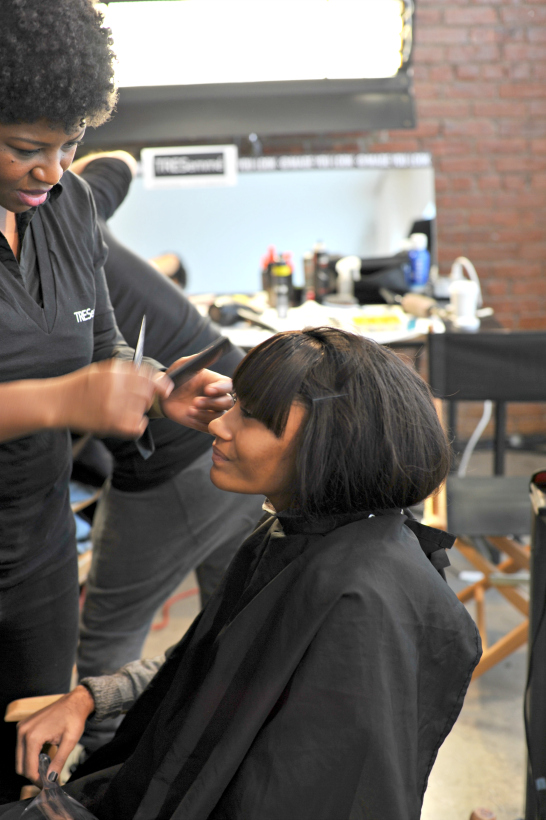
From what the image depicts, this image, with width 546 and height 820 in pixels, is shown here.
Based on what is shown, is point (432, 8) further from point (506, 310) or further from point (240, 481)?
point (240, 481)

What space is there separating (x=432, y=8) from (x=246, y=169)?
4.67ft

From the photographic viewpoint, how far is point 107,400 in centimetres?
83

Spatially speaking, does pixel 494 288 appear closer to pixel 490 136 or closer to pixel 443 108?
pixel 490 136

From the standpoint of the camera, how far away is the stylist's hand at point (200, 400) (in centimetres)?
113

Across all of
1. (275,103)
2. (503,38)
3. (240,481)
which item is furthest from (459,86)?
(240,481)

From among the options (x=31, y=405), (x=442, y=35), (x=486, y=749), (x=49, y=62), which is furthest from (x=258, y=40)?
(x=31, y=405)

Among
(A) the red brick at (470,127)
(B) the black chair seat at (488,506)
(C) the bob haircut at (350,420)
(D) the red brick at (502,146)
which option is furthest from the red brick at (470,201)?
(C) the bob haircut at (350,420)

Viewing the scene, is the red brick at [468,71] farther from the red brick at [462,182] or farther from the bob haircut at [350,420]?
the bob haircut at [350,420]

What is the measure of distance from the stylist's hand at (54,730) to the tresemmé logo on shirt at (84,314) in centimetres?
57

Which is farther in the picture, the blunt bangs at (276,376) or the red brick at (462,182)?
the red brick at (462,182)

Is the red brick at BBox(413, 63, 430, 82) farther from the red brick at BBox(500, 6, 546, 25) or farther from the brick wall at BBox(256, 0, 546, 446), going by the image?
the red brick at BBox(500, 6, 546, 25)

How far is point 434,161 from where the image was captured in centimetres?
455

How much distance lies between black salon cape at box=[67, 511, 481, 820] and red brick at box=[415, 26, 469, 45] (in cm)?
418

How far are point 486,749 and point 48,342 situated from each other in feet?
5.82
